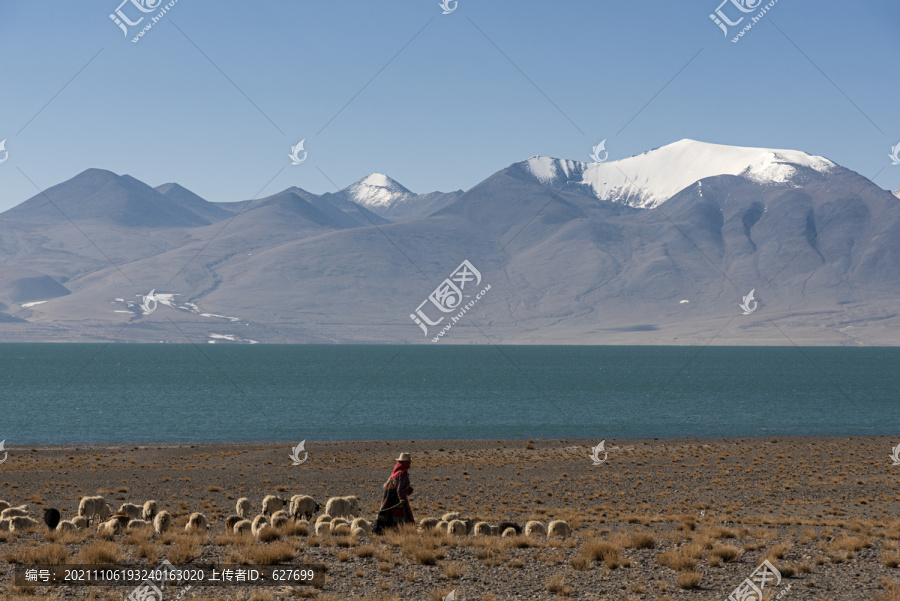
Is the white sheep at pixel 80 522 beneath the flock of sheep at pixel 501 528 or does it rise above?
beneath

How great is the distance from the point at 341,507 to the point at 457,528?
3.81m

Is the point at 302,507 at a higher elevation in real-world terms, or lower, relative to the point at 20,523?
higher

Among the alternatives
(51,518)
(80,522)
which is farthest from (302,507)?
(51,518)

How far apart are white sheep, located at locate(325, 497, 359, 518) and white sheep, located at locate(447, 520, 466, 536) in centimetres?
349

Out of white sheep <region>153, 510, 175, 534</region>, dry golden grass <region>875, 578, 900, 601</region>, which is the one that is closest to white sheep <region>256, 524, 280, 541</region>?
white sheep <region>153, 510, 175, 534</region>

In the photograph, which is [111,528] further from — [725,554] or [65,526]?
[725,554]

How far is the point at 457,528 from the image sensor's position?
15.7 meters

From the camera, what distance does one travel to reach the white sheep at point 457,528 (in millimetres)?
15648

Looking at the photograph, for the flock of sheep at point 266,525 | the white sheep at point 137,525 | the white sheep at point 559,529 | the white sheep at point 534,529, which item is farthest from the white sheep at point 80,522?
the white sheep at point 559,529

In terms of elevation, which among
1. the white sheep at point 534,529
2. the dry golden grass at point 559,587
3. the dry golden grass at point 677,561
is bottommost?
the dry golden grass at point 559,587

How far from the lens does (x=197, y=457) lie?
39.2 meters

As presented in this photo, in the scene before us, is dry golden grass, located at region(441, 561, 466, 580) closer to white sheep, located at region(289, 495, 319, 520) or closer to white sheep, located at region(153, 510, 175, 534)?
white sheep, located at region(153, 510, 175, 534)

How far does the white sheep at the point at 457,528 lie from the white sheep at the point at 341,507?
3.49m

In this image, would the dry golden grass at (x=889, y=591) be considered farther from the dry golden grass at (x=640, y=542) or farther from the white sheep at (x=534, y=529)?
the white sheep at (x=534, y=529)
